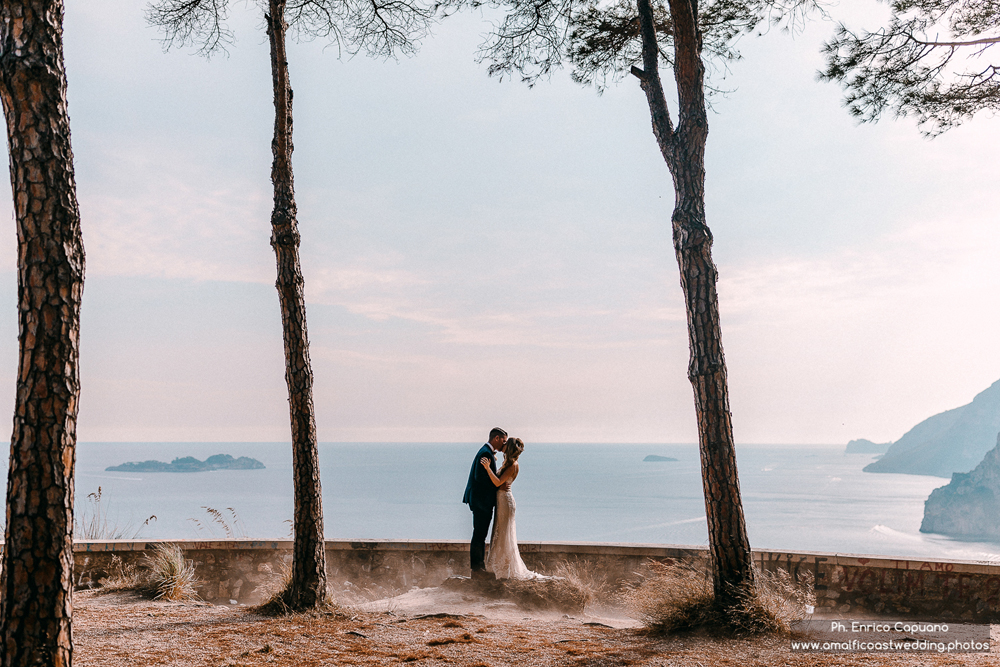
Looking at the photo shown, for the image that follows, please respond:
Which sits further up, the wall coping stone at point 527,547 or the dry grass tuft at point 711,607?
the wall coping stone at point 527,547

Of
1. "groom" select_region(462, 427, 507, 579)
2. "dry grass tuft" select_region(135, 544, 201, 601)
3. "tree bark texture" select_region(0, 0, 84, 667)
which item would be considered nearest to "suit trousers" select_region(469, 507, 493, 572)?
"groom" select_region(462, 427, 507, 579)

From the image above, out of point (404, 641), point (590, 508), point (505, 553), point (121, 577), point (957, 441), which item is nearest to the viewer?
point (404, 641)

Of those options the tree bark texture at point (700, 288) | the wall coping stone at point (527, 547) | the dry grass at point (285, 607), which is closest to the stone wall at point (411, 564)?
the wall coping stone at point (527, 547)

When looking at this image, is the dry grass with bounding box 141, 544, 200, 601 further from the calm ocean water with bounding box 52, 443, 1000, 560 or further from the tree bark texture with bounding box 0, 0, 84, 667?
the calm ocean water with bounding box 52, 443, 1000, 560

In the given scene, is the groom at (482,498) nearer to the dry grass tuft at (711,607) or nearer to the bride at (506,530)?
the bride at (506,530)

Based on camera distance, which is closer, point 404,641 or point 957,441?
point 404,641

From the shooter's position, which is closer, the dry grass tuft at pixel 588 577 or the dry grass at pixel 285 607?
the dry grass at pixel 285 607

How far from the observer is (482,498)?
7.59m

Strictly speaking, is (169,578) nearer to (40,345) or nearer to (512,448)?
(512,448)

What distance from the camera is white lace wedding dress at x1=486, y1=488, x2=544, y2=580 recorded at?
729 cm

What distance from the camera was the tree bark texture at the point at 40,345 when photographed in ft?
10.6

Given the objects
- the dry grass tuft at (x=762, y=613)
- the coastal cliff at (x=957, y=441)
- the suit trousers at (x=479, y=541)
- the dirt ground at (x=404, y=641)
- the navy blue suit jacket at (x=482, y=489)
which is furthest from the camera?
the coastal cliff at (x=957, y=441)

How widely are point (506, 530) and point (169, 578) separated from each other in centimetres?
352

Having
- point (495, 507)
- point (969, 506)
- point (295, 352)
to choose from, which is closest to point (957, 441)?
point (969, 506)
